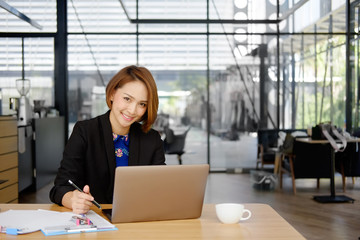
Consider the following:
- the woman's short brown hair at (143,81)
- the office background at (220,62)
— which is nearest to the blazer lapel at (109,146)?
the woman's short brown hair at (143,81)

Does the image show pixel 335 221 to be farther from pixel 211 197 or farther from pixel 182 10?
pixel 182 10

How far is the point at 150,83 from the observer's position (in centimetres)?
249

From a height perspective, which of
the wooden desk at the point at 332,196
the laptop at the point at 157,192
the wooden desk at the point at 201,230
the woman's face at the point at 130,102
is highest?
the woman's face at the point at 130,102

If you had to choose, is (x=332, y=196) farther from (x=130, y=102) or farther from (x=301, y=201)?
(x=130, y=102)

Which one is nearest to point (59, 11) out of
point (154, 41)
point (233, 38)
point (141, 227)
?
point (154, 41)

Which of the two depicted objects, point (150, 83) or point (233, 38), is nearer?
point (150, 83)

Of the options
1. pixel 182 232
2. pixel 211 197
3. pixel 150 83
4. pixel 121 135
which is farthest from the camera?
pixel 211 197

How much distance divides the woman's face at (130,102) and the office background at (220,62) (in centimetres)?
763

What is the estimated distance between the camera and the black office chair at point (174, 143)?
9.77 meters

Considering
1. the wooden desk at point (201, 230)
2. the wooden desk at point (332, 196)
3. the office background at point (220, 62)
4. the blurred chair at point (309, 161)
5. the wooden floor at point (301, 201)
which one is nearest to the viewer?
the wooden desk at point (201, 230)

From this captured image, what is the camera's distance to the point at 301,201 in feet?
23.6

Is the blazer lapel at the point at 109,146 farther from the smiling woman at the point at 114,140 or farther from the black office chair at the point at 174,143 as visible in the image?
the black office chair at the point at 174,143

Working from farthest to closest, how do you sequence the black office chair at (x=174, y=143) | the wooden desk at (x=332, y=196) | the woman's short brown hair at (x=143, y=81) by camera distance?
the black office chair at (x=174, y=143) → the wooden desk at (x=332, y=196) → the woman's short brown hair at (x=143, y=81)

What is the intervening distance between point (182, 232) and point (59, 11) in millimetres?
8932
